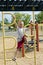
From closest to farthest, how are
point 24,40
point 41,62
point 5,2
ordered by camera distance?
point 5,2 < point 41,62 < point 24,40

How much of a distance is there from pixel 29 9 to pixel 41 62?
236 cm

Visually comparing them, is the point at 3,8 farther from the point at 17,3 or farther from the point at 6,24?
the point at 6,24

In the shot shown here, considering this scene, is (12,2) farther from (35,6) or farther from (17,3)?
(35,6)

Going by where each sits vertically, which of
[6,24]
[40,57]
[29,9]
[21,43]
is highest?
[29,9]

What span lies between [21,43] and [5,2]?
2.91 m

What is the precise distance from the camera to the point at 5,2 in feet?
13.2

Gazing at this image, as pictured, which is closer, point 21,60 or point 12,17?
point 12,17

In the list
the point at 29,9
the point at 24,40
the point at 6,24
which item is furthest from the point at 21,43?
the point at 29,9

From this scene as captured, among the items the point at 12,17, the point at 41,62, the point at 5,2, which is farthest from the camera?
the point at 41,62

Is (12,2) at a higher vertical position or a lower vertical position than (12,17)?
higher

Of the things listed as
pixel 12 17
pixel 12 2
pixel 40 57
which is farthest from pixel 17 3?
pixel 40 57

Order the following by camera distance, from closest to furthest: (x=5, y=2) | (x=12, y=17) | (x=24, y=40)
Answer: (x=5, y=2)
(x=12, y=17)
(x=24, y=40)

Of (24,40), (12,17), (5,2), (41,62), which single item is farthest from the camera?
(24,40)

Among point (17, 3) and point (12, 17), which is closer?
point (17, 3)
